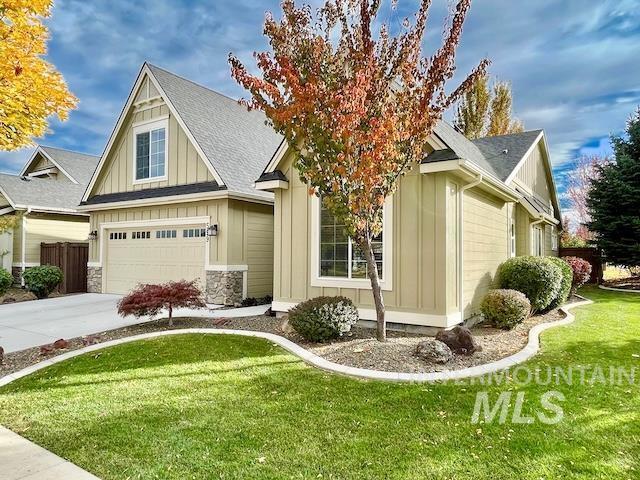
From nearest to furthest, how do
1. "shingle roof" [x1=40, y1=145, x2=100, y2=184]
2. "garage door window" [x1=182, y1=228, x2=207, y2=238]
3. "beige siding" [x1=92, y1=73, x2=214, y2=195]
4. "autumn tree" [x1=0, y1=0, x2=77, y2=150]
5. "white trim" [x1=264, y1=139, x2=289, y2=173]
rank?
1. "white trim" [x1=264, y1=139, x2=289, y2=173]
2. "autumn tree" [x1=0, y1=0, x2=77, y2=150]
3. "garage door window" [x1=182, y1=228, x2=207, y2=238]
4. "beige siding" [x1=92, y1=73, x2=214, y2=195]
5. "shingle roof" [x1=40, y1=145, x2=100, y2=184]

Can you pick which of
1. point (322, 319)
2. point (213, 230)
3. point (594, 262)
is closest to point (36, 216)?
point (213, 230)

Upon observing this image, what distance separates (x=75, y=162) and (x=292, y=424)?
23136 millimetres

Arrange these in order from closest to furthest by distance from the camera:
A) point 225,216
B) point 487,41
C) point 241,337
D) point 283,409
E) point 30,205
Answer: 1. point 283,409
2. point 241,337
3. point 487,41
4. point 225,216
5. point 30,205

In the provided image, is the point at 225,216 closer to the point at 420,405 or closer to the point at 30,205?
the point at 420,405

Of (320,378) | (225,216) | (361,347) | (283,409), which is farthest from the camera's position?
(225,216)

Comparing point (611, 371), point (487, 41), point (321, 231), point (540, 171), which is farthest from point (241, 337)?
point (540, 171)

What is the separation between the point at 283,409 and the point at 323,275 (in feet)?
15.1

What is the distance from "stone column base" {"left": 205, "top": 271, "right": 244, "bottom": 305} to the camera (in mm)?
11141

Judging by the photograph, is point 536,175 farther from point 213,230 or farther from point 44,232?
point 44,232

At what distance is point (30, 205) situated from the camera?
16188 millimetres

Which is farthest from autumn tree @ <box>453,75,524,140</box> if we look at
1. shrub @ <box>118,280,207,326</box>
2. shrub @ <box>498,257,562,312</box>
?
shrub @ <box>118,280,207,326</box>

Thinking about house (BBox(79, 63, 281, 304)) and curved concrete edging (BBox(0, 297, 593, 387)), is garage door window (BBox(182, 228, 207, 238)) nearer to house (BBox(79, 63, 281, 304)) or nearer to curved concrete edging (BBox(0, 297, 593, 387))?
house (BBox(79, 63, 281, 304))

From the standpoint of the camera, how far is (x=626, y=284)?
59.1ft

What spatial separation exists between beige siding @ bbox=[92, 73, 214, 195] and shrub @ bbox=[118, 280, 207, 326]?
4160 mm
